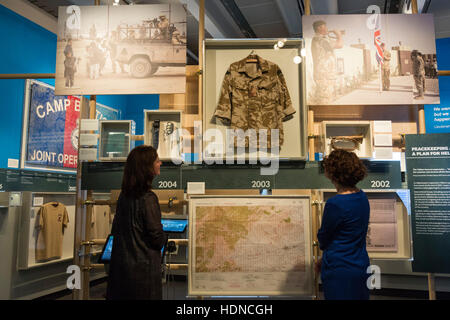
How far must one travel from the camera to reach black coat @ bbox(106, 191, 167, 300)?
77.3 inches

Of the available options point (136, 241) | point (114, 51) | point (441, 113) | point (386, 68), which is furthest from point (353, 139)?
point (441, 113)

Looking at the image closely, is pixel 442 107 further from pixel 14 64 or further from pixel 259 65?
pixel 14 64

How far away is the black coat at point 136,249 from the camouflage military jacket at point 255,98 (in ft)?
4.23

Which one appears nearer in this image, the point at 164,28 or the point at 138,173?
the point at 138,173

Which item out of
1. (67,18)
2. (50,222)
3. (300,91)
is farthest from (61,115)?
(300,91)

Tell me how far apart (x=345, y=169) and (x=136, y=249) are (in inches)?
53.4

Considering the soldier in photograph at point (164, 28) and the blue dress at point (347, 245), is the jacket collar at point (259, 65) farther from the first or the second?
the blue dress at point (347, 245)

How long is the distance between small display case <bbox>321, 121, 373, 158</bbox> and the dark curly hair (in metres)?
0.82

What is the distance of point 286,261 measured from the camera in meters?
2.81

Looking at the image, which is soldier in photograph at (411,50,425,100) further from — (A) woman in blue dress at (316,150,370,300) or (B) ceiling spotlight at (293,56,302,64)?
(A) woman in blue dress at (316,150,370,300)

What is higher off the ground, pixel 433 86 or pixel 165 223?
pixel 433 86

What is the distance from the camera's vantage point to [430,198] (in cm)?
294

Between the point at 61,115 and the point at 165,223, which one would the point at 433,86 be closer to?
the point at 165,223

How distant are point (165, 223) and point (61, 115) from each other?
3328 millimetres
